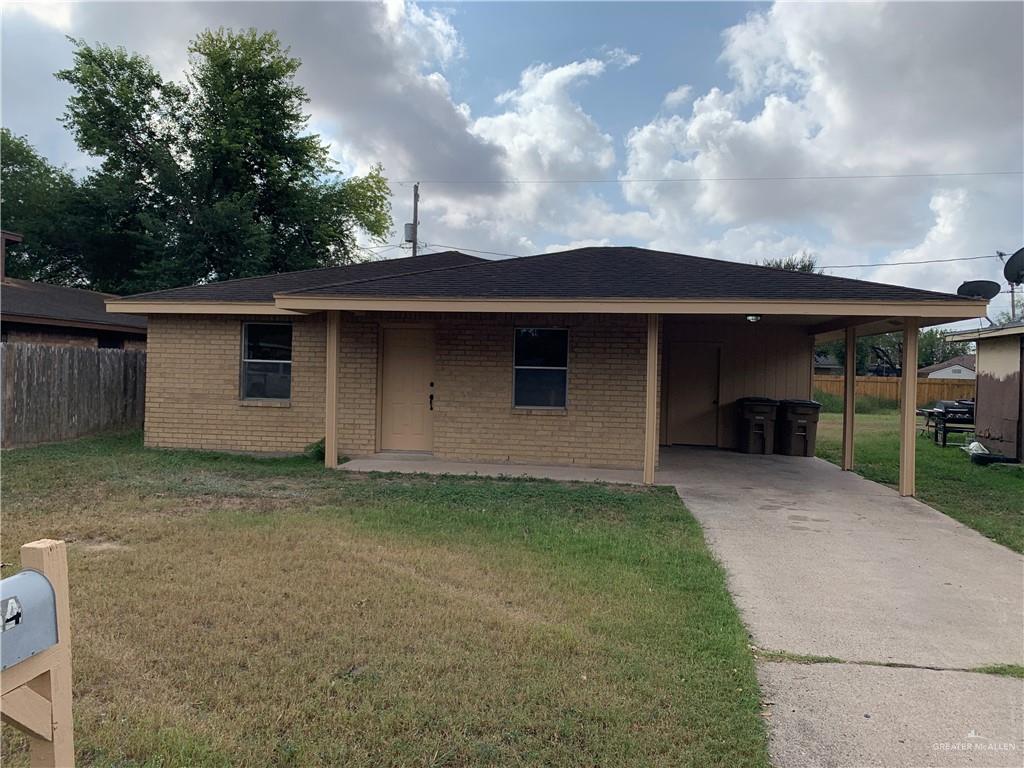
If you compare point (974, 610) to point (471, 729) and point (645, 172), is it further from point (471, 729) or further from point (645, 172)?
point (645, 172)

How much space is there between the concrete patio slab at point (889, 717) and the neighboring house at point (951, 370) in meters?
47.9

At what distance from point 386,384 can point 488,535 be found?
569cm

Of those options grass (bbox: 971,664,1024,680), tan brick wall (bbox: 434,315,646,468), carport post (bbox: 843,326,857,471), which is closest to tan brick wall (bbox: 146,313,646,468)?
tan brick wall (bbox: 434,315,646,468)

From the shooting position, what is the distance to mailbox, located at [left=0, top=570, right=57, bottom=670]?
1.58 meters

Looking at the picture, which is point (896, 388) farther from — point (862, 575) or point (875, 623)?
point (875, 623)

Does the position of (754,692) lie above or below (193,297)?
below

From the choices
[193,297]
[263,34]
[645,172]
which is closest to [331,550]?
[193,297]

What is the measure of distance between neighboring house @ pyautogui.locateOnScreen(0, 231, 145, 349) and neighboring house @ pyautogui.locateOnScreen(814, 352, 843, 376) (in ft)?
121

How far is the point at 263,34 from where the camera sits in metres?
29.1

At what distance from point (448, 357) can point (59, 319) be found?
33.5ft

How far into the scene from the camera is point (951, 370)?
47.1m

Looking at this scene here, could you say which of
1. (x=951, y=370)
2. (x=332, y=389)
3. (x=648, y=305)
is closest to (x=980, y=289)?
(x=648, y=305)

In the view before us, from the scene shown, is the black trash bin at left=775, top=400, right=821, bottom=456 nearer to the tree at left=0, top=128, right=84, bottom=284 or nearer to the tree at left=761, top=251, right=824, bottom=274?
the tree at left=0, top=128, right=84, bottom=284

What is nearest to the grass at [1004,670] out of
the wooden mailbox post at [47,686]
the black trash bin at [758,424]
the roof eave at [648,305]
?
the wooden mailbox post at [47,686]
